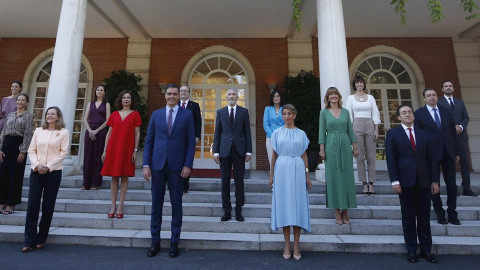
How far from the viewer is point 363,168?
3881 millimetres

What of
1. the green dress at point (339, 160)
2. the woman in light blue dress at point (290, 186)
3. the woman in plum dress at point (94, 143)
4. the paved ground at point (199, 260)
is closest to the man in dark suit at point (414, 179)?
the paved ground at point (199, 260)

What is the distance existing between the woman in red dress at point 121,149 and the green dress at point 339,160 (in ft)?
8.31

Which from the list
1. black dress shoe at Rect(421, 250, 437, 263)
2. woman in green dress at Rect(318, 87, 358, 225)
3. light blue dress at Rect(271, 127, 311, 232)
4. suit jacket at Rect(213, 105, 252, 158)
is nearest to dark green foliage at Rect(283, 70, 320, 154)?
woman in green dress at Rect(318, 87, 358, 225)

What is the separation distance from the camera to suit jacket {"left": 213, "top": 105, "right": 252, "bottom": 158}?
128 inches

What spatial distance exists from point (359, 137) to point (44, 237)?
169 inches

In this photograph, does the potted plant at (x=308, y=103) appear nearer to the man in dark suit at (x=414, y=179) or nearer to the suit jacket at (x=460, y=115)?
the suit jacket at (x=460, y=115)

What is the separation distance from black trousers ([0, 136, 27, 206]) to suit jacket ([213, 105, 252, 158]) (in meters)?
2.79

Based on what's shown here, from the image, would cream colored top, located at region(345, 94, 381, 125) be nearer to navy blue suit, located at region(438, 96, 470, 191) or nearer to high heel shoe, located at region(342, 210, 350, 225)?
navy blue suit, located at region(438, 96, 470, 191)

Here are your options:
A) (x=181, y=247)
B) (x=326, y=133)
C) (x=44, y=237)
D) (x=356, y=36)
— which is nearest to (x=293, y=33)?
(x=356, y=36)

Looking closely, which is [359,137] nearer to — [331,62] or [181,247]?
[331,62]

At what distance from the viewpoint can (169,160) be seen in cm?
265

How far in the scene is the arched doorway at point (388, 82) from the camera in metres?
8.48

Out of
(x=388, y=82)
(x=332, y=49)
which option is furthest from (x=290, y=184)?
(x=388, y=82)

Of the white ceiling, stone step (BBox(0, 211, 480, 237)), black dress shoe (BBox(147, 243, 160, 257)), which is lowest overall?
black dress shoe (BBox(147, 243, 160, 257))
